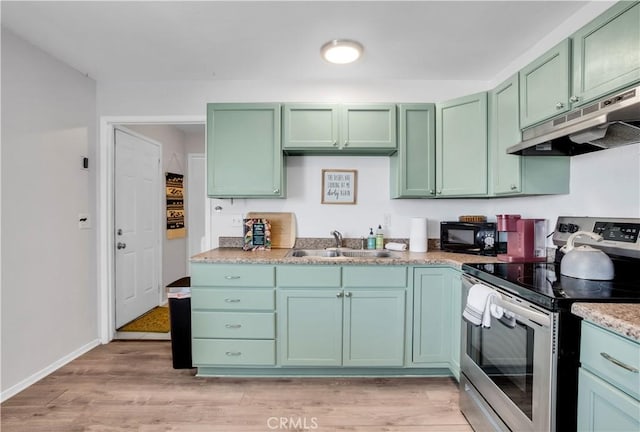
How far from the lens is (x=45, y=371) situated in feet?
7.07

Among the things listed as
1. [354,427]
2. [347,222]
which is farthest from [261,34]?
[354,427]

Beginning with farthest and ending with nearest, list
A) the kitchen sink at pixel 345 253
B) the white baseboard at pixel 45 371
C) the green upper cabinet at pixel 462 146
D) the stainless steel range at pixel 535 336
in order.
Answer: the kitchen sink at pixel 345 253 → the green upper cabinet at pixel 462 146 → the white baseboard at pixel 45 371 → the stainless steel range at pixel 535 336

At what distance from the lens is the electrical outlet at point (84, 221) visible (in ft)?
8.13

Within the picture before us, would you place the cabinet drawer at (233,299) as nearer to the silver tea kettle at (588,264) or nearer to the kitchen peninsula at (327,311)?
the kitchen peninsula at (327,311)

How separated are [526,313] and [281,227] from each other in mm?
1947

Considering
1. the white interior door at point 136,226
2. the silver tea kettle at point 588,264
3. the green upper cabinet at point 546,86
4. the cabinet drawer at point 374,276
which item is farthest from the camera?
the white interior door at point 136,226

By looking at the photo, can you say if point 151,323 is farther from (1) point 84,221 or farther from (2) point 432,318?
(2) point 432,318

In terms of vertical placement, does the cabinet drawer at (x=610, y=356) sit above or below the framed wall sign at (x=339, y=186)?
below

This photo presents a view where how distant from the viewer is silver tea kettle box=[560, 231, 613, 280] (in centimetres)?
138

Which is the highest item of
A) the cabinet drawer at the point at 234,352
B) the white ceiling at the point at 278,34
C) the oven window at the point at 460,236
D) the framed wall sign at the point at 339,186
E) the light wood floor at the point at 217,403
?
the white ceiling at the point at 278,34

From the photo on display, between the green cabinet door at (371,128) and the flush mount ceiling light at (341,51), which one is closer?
the flush mount ceiling light at (341,51)

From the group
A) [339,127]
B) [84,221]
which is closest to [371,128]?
[339,127]

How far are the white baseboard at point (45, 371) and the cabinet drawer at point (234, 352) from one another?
1.11 m

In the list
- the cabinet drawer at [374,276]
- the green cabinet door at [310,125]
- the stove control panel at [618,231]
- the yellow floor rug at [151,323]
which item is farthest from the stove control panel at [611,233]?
the yellow floor rug at [151,323]
